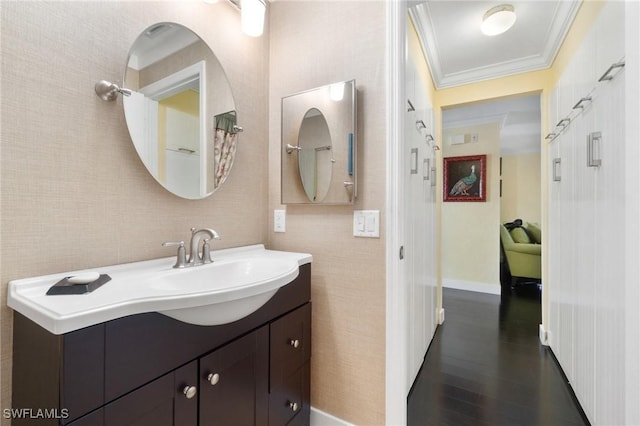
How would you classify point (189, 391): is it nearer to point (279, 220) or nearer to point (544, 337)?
point (279, 220)

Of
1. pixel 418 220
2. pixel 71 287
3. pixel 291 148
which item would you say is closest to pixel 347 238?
pixel 291 148

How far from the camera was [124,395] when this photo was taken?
0.67 metres

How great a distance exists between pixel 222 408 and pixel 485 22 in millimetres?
2577

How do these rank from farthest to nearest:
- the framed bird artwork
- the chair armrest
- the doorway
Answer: the chair armrest, the framed bird artwork, the doorway

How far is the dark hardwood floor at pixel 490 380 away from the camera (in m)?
1.57

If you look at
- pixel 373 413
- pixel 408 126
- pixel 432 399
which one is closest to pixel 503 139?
pixel 408 126

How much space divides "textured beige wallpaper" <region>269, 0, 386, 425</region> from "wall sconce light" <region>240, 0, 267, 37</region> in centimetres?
28

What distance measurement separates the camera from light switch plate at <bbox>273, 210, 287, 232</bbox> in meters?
1.61

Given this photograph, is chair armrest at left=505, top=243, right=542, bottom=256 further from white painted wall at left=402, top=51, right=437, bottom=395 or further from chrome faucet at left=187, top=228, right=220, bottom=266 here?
chrome faucet at left=187, top=228, right=220, bottom=266

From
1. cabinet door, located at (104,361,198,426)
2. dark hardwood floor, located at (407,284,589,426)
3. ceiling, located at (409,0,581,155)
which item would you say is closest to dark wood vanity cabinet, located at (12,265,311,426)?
cabinet door, located at (104,361,198,426)

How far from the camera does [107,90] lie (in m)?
0.98

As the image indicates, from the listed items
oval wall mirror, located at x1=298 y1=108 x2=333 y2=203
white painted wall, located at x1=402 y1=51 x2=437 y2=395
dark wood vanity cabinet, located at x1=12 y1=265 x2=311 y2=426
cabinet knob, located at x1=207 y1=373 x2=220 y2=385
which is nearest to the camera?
dark wood vanity cabinet, located at x1=12 y1=265 x2=311 y2=426

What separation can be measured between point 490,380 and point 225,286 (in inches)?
77.3

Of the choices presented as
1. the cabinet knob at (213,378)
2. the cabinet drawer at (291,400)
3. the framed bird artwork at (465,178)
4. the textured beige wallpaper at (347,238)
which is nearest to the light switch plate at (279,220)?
the textured beige wallpaper at (347,238)
